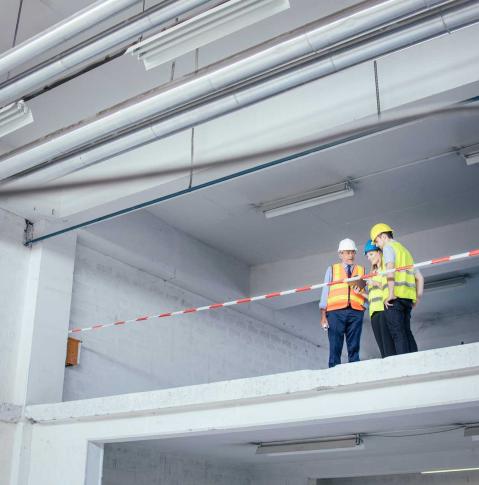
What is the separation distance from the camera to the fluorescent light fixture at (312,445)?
798 centimetres

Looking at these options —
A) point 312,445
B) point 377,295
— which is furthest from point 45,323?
point 377,295

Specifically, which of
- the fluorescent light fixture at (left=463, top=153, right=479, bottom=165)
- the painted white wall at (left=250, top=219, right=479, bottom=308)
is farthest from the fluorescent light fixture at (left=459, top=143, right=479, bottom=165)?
the painted white wall at (left=250, top=219, right=479, bottom=308)

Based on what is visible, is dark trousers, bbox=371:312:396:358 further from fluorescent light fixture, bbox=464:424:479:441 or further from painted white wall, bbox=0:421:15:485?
painted white wall, bbox=0:421:15:485

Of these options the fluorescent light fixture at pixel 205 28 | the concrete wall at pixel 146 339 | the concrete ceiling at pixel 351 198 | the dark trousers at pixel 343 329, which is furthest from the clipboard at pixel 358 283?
the concrete wall at pixel 146 339

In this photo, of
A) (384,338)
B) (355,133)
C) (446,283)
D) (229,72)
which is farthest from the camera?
(446,283)

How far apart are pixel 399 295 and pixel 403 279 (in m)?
0.17

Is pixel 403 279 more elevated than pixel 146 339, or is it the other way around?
pixel 146 339

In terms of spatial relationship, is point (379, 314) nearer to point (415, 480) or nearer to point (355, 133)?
point (355, 133)

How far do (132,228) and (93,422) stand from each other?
11.4ft

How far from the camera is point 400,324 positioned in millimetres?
6832

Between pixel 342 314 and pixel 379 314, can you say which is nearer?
pixel 379 314

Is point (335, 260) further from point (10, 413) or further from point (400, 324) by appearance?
point (10, 413)

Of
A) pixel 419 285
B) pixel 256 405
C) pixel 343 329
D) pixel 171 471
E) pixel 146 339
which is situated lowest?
pixel 171 471

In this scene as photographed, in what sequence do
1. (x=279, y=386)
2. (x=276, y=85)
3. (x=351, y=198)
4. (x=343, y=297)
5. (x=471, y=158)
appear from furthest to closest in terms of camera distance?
(x=351, y=198), (x=471, y=158), (x=343, y=297), (x=279, y=386), (x=276, y=85)
